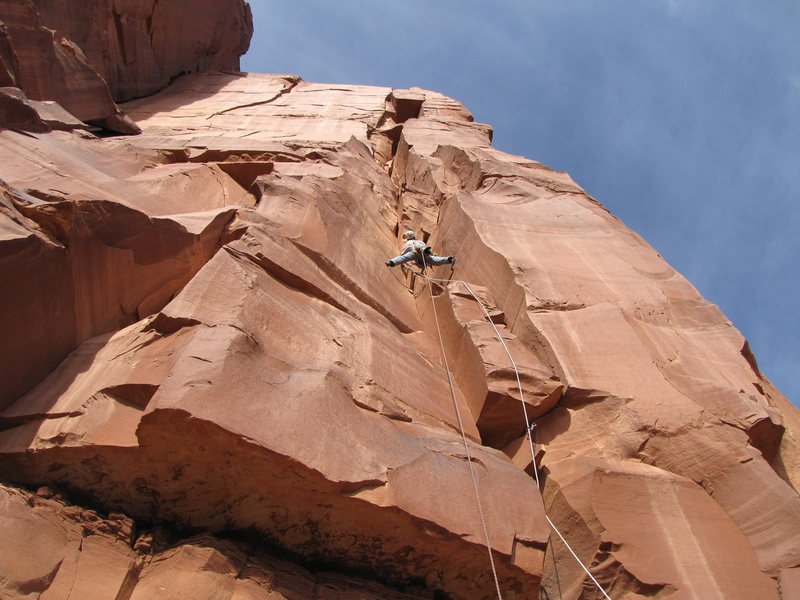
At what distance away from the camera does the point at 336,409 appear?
3504 mm

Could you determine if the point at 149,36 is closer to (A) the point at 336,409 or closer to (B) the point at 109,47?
(B) the point at 109,47

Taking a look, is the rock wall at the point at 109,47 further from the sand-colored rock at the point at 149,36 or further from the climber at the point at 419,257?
the climber at the point at 419,257

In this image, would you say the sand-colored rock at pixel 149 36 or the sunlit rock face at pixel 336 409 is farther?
the sand-colored rock at pixel 149 36

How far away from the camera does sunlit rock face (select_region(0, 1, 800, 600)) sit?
3.07 metres

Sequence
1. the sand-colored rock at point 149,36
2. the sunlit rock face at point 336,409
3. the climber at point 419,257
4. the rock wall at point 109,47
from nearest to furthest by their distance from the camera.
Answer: the sunlit rock face at point 336,409 < the climber at point 419,257 < the rock wall at point 109,47 < the sand-colored rock at point 149,36

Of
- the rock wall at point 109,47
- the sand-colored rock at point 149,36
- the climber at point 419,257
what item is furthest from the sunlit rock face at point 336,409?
the sand-colored rock at point 149,36

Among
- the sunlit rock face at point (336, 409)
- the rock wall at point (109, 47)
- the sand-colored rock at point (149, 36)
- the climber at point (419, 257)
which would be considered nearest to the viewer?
the sunlit rock face at point (336, 409)

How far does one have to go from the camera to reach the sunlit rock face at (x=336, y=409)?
10.1 ft

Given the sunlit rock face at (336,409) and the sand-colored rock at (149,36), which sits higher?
the sand-colored rock at (149,36)

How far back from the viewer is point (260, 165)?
7.27 m

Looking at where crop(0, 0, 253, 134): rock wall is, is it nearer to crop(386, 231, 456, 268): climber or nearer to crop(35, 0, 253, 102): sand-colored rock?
crop(35, 0, 253, 102): sand-colored rock

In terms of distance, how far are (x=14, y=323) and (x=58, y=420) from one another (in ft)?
2.36

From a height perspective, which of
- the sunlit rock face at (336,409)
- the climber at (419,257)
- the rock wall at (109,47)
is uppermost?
the rock wall at (109,47)

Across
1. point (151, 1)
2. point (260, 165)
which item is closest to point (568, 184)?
point (260, 165)
